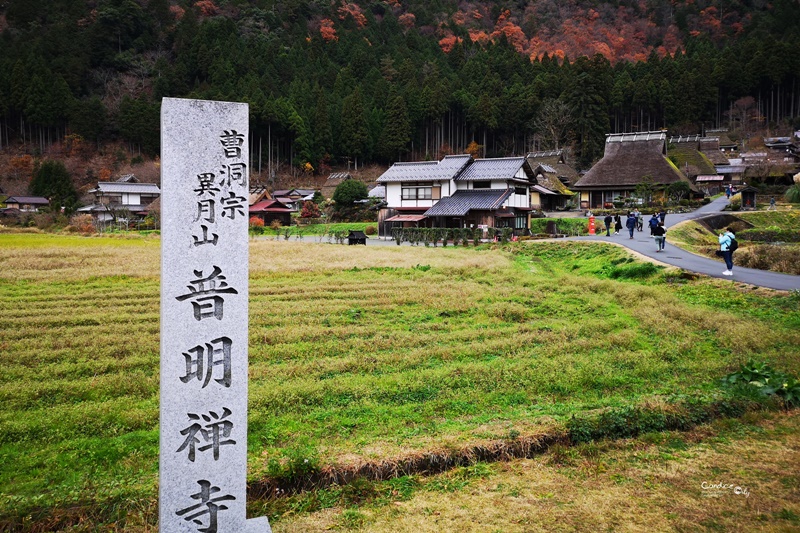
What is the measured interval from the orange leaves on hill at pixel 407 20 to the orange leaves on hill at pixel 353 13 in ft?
23.8

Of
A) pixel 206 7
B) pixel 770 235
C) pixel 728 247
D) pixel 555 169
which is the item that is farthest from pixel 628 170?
pixel 206 7

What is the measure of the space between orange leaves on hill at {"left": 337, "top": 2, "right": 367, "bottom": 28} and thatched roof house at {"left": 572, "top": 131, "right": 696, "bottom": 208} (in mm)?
59998

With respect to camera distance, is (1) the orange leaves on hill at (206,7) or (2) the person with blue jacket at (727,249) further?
(1) the orange leaves on hill at (206,7)

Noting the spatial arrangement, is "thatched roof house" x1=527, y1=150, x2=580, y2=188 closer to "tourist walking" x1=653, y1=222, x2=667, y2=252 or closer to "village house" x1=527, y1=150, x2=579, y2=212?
"village house" x1=527, y1=150, x2=579, y2=212

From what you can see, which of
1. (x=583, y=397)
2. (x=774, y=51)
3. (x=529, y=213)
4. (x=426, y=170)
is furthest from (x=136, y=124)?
(x=774, y=51)

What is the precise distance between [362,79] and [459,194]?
41.7 metres

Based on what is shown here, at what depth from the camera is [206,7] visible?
8444cm

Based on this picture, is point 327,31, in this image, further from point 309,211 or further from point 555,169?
point 555,169

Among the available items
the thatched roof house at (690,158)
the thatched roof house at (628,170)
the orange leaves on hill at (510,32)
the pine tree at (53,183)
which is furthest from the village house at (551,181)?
the pine tree at (53,183)

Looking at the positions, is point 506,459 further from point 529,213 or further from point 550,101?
point 550,101

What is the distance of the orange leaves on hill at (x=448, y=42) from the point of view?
86.5 m

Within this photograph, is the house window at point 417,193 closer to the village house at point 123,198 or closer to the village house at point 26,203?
the village house at point 123,198

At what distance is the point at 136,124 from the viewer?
196ft

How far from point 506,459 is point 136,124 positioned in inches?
2582
